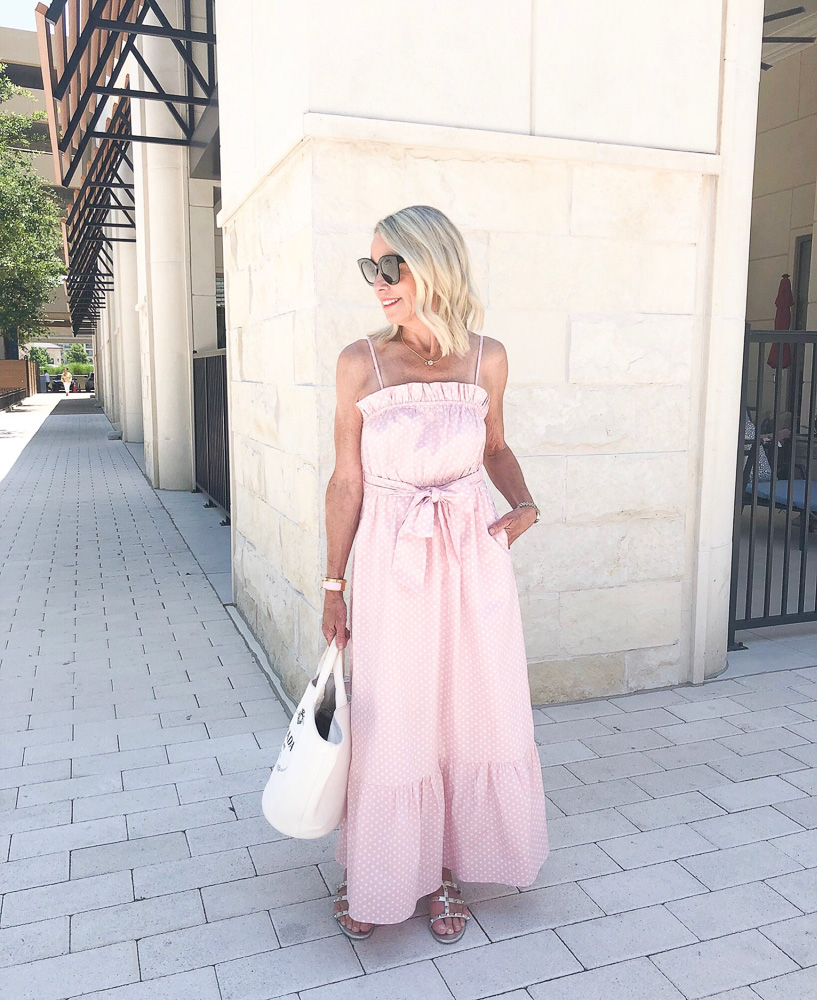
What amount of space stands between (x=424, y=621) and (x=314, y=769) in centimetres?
50

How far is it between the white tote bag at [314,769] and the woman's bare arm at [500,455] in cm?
64

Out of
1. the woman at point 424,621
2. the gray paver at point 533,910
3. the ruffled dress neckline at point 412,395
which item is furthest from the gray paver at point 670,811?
the ruffled dress neckline at point 412,395

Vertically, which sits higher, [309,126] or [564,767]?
[309,126]

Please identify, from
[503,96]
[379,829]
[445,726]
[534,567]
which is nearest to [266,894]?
[379,829]

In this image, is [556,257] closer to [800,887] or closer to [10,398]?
[800,887]

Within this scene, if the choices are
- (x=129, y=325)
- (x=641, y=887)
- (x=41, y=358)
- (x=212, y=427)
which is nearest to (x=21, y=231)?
(x=129, y=325)

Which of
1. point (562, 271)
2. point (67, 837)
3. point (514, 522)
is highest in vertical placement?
point (562, 271)

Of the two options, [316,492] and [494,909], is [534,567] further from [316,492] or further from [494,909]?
[494,909]

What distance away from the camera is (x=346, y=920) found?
2.60 meters

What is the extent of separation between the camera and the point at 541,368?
13.5 feet

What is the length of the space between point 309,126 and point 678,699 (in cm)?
319

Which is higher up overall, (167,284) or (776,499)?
(167,284)

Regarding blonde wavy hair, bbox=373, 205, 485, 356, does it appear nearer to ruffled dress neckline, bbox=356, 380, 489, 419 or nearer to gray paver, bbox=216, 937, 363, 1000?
ruffled dress neckline, bbox=356, 380, 489, 419

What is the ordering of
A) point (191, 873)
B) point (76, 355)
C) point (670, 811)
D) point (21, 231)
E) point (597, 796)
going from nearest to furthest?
point (191, 873) → point (670, 811) → point (597, 796) → point (21, 231) → point (76, 355)
